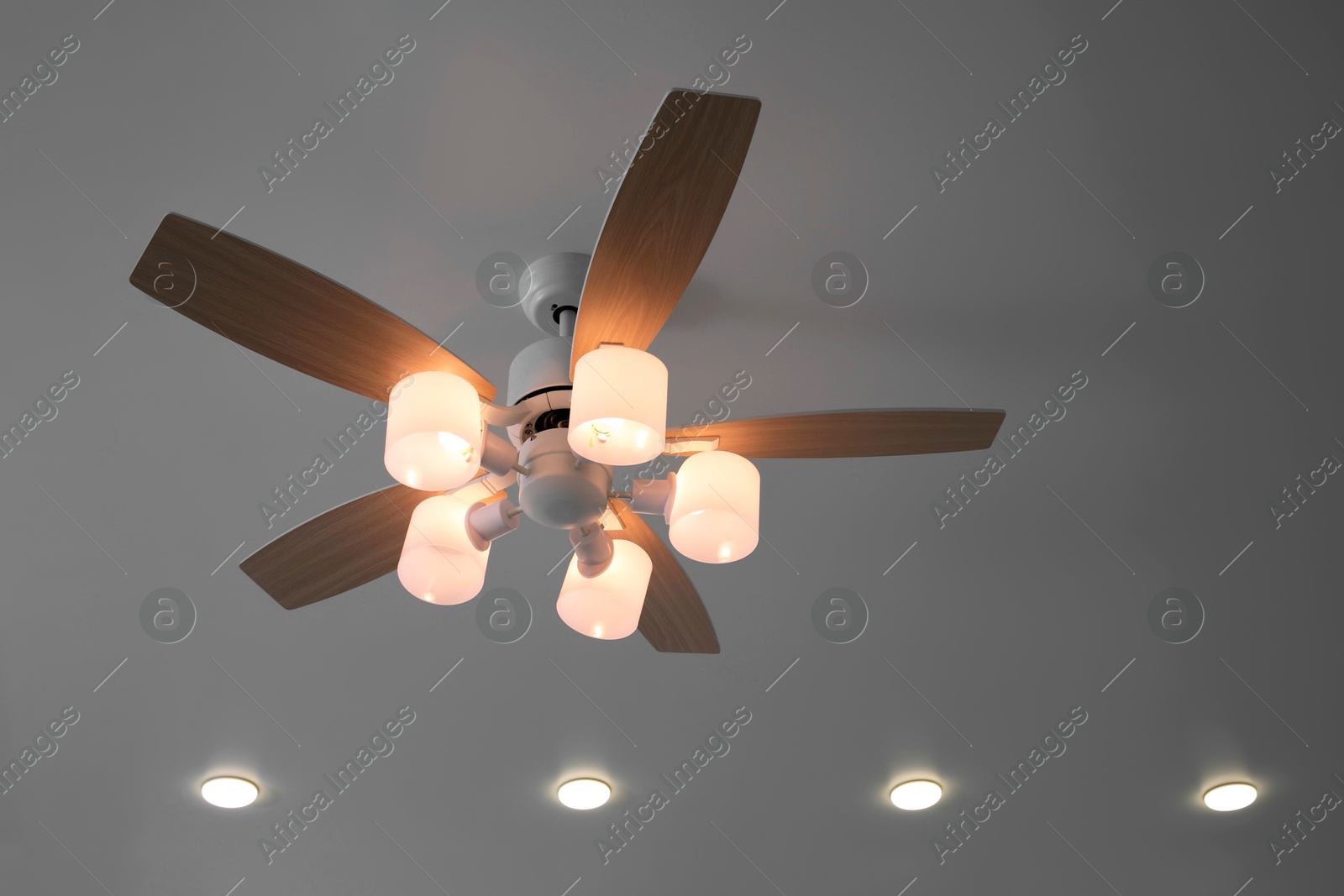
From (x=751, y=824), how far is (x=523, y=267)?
1721 mm

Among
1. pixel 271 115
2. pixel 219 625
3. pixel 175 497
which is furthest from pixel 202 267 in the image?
pixel 219 625

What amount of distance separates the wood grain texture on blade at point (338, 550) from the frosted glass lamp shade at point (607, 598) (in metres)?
0.21

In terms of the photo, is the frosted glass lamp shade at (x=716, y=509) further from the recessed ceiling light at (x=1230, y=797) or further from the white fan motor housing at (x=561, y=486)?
the recessed ceiling light at (x=1230, y=797)

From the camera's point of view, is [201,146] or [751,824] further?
[751,824]

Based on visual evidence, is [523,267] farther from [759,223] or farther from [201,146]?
[201,146]

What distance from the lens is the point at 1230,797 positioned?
2.75 meters

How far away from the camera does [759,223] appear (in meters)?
1.69

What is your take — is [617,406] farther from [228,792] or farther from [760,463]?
[228,792]
